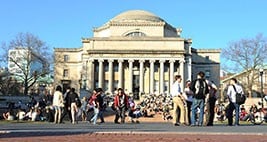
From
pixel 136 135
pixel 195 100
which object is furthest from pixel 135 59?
pixel 136 135

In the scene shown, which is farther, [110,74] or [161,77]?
[110,74]

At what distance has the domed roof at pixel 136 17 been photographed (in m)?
105

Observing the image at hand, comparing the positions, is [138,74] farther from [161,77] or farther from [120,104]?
[120,104]

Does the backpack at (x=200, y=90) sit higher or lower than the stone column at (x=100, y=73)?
lower

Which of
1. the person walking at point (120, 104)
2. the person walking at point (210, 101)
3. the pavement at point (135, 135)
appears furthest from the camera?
the person walking at point (120, 104)

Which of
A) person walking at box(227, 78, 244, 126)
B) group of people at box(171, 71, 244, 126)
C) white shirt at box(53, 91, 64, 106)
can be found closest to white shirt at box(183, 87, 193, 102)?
group of people at box(171, 71, 244, 126)

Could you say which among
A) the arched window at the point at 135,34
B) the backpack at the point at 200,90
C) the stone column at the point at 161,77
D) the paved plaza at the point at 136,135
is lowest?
the paved plaza at the point at 136,135

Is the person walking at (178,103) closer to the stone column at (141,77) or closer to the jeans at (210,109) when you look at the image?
the jeans at (210,109)

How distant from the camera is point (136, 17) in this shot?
106438mm

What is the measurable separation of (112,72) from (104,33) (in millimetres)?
13618

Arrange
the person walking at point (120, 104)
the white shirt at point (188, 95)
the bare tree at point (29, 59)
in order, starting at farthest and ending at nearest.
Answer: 1. the bare tree at point (29, 59)
2. the person walking at point (120, 104)
3. the white shirt at point (188, 95)

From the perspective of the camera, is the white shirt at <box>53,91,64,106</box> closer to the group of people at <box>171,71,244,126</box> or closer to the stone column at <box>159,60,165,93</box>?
the group of people at <box>171,71,244,126</box>

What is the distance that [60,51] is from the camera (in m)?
107

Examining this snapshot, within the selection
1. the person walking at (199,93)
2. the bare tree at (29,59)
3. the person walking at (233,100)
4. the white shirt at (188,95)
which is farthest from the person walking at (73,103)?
the bare tree at (29,59)
